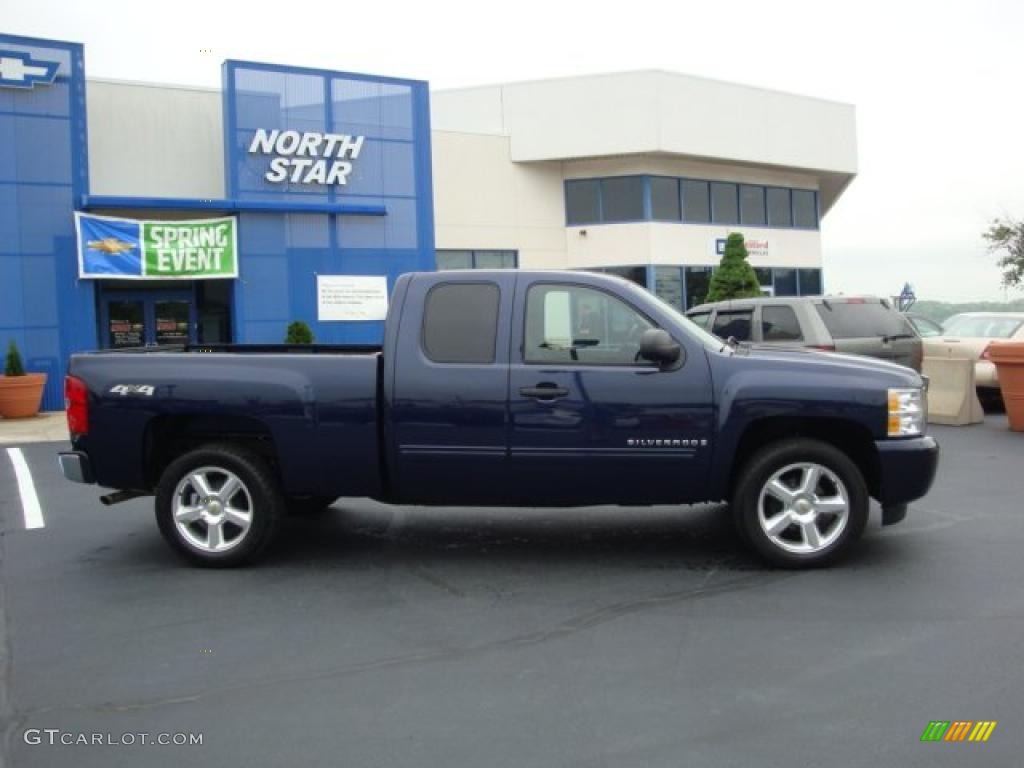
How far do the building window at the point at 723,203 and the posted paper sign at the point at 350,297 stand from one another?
1382 centimetres

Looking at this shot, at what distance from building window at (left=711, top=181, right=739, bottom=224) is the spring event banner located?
16984 mm

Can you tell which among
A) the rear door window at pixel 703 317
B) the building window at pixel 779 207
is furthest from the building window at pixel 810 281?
the rear door window at pixel 703 317

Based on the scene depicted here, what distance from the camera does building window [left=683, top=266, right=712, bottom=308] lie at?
30.4 m

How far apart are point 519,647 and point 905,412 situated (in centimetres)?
292

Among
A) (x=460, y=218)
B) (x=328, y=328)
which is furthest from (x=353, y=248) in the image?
(x=460, y=218)

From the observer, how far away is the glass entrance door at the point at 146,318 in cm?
2106

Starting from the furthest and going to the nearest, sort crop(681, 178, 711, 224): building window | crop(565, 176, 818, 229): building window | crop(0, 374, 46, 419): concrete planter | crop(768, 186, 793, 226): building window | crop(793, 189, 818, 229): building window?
crop(793, 189, 818, 229): building window
crop(768, 186, 793, 226): building window
crop(681, 178, 711, 224): building window
crop(565, 176, 818, 229): building window
crop(0, 374, 46, 419): concrete planter

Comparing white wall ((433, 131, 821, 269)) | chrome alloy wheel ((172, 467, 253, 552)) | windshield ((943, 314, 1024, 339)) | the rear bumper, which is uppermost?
white wall ((433, 131, 821, 269))

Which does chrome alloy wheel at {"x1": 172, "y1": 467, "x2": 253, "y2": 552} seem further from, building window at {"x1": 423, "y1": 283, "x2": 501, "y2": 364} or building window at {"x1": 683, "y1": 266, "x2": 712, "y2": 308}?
building window at {"x1": 683, "y1": 266, "x2": 712, "y2": 308}

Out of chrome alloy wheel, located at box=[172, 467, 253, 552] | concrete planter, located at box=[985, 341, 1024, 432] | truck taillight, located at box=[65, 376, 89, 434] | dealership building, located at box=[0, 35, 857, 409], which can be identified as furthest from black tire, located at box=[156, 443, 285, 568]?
dealership building, located at box=[0, 35, 857, 409]

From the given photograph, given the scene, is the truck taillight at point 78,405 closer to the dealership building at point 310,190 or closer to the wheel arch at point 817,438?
the wheel arch at point 817,438

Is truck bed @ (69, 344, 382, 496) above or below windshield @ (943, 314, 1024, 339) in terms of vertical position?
below

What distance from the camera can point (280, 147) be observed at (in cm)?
2052

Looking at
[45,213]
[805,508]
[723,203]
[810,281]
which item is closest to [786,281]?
[810,281]
